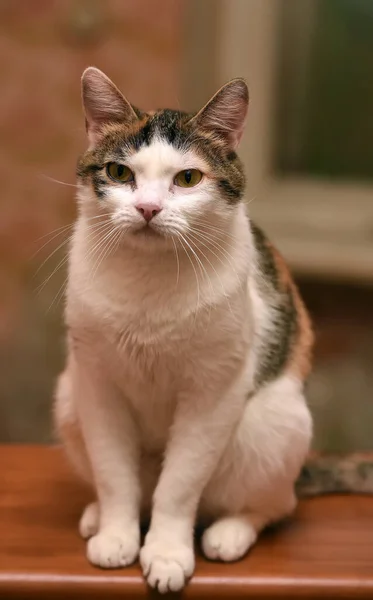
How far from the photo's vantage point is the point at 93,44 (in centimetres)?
164

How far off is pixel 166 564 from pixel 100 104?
0.54 metres

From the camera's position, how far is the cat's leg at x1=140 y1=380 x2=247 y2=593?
0.87m

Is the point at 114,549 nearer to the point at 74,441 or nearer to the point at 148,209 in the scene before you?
the point at 74,441

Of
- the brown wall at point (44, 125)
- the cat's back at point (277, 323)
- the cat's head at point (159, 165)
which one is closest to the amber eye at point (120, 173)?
the cat's head at point (159, 165)

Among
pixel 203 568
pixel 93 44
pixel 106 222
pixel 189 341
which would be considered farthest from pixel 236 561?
pixel 93 44

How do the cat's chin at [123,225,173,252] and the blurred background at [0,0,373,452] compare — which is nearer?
the cat's chin at [123,225,173,252]

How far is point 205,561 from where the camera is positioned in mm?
920

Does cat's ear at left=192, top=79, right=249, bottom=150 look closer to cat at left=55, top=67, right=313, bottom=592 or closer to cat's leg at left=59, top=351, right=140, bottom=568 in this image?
cat at left=55, top=67, right=313, bottom=592

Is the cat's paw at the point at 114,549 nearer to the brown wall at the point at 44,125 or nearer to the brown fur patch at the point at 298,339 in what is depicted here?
the brown fur patch at the point at 298,339

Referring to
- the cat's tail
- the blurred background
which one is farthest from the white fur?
the blurred background

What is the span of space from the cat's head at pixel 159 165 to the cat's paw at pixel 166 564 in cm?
37

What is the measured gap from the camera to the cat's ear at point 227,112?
816 mm

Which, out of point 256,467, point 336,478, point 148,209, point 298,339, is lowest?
point 336,478

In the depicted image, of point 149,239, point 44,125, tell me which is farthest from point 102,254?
point 44,125
